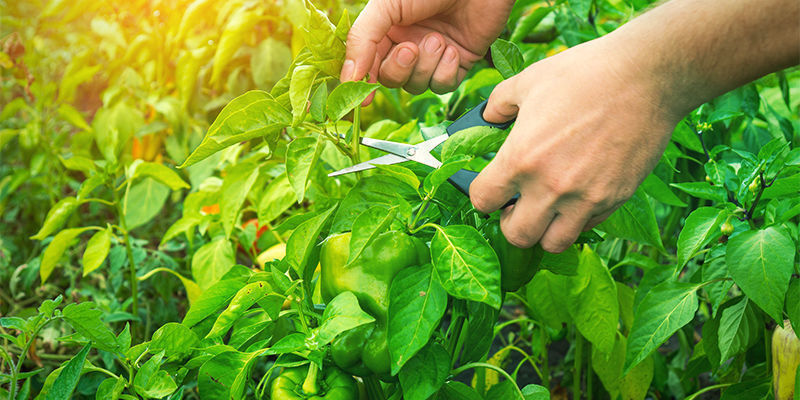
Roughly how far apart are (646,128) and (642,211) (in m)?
0.29

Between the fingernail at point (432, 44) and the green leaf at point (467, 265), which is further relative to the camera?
the fingernail at point (432, 44)

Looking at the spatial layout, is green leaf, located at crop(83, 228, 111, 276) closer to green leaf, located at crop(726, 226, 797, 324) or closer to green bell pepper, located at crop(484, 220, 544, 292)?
green bell pepper, located at crop(484, 220, 544, 292)

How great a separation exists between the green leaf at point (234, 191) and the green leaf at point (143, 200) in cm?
44

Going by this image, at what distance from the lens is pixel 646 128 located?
0.66 m

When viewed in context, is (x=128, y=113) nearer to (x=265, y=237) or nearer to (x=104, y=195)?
(x=104, y=195)

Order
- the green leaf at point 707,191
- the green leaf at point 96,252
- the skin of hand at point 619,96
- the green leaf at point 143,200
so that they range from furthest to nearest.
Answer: the green leaf at point 143,200
the green leaf at point 96,252
the green leaf at point 707,191
the skin of hand at point 619,96

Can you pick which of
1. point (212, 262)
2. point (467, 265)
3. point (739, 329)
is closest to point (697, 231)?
point (739, 329)

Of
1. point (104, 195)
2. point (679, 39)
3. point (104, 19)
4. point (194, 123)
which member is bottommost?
point (104, 195)

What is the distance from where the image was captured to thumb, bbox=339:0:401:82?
0.83 metres

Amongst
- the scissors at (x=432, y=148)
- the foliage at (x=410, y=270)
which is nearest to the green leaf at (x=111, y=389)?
the foliage at (x=410, y=270)

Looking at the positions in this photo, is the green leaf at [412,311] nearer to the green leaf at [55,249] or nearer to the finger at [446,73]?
the finger at [446,73]

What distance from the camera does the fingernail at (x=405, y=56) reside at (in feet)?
3.09

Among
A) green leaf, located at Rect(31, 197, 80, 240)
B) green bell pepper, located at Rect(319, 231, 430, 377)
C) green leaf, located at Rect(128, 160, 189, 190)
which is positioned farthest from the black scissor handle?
green leaf, located at Rect(31, 197, 80, 240)

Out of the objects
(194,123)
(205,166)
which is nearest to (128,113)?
(194,123)
